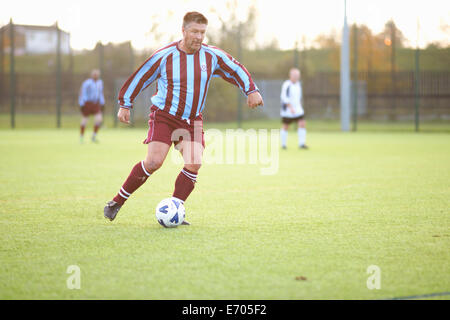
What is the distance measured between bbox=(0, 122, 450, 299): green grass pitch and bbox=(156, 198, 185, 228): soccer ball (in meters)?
0.10

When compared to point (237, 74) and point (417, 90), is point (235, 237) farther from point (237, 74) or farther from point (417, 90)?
point (417, 90)

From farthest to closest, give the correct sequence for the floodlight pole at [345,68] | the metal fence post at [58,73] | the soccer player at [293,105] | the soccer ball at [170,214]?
1. the metal fence post at [58,73]
2. the floodlight pole at [345,68]
3. the soccer player at [293,105]
4. the soccer ball at [170,214]

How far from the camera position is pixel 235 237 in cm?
469

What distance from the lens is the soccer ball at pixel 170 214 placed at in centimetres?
505

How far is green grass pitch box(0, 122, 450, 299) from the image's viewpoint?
11.0 ft

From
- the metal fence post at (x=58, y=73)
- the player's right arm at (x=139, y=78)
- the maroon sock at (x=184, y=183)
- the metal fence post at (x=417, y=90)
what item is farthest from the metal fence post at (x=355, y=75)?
the player's right arm at (x=139, y=78)

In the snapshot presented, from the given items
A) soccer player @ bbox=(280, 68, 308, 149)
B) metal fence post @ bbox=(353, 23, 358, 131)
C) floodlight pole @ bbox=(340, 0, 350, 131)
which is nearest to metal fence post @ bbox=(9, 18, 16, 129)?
floodlight pole @ bbox=(340, 0, 350, 131)

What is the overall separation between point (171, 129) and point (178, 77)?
1.61ft

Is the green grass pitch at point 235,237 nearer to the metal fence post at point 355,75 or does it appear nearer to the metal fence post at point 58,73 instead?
the metal fence post at point 355,75

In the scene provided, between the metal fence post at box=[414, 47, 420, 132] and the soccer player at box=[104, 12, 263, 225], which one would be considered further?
the metal fence post at box=[414, 47, 420, 132]

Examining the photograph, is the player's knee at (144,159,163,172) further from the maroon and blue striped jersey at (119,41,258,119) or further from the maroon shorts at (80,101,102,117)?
the maroon shorts at (80,101,102,117)

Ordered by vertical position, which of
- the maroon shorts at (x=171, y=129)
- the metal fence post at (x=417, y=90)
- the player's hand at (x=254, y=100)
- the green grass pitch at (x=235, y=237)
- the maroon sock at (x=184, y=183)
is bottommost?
the green grass pitch at (x=235, y=237)
